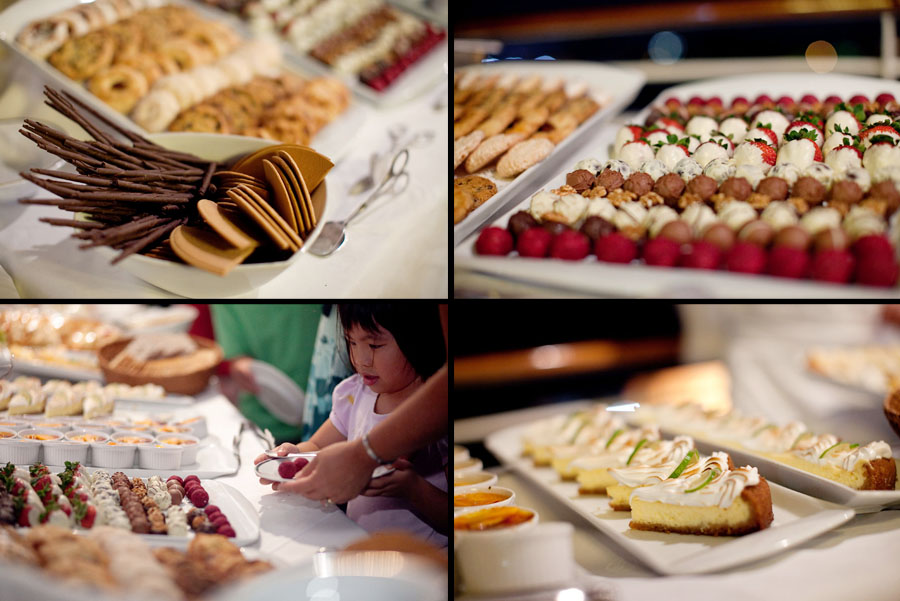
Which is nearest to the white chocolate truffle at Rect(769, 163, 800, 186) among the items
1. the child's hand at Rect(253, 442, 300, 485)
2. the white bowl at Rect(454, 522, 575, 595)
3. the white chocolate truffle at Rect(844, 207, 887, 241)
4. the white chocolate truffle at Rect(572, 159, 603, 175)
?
the white chocolate truffle at Rect(844, 207, 887, 241)

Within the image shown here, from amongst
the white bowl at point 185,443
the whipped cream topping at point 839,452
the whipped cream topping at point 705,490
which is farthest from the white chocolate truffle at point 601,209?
the white bowl at point 185,443

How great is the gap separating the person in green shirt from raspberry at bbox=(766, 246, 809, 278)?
0.83 m

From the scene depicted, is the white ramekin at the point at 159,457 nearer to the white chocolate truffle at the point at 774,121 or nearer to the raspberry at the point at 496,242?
the raspberry at the point at 496,242

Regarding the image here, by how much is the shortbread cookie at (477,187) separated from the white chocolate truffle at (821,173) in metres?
0.59

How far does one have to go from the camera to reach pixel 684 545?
A: 1209 millimetres

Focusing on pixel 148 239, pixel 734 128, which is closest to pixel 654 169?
pixel 734 128

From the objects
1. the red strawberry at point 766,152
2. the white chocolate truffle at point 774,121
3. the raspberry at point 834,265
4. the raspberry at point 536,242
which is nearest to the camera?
the raspberry at point 834,265

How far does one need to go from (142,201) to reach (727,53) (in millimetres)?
1375

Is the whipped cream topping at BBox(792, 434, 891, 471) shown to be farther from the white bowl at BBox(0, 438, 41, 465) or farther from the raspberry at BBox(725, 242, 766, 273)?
the white bowl at BBox(0, 438, 41, 465)

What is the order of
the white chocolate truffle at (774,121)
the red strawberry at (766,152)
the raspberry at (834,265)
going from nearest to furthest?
the raspberry at (834,265), the red strawberry at (766,152), the white chocolate truffle at (774,121)

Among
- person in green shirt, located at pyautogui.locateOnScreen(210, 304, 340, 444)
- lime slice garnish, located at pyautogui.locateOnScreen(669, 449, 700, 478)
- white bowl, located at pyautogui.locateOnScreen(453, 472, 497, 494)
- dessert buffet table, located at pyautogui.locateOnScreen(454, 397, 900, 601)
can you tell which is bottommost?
dessert buffet table, located at pyautogui.locateOnScreen(454, 397, 900, 601)

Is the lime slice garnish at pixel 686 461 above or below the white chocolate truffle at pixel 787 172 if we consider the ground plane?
below

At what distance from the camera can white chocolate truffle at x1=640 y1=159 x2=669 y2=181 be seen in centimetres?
126

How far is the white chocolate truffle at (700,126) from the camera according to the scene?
1.40 m
